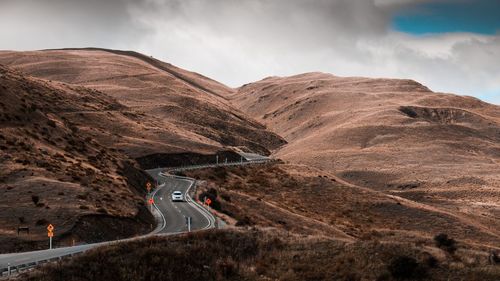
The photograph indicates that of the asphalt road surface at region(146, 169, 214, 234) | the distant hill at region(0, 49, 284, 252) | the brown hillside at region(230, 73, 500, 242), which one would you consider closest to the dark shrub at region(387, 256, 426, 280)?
the asphalt road surface at region(146, 169, 214, 234)

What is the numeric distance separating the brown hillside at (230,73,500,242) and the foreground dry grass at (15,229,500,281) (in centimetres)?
5731

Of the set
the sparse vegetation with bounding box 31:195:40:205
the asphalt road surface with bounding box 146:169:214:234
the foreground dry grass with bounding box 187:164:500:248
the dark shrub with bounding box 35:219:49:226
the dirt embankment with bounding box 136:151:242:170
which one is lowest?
the foreground dry grass with bounding box 187:164:500:248

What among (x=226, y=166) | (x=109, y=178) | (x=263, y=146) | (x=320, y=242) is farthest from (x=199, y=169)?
(x=263, y=146)

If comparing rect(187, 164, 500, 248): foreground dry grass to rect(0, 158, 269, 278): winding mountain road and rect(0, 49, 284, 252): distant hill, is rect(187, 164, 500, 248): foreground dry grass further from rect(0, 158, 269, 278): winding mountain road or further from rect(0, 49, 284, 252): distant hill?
rect(0, 49, 284, 252): distant hill

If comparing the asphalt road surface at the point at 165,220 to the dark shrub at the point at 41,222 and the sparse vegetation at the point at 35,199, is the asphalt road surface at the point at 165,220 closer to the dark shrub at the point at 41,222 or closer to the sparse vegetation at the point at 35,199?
the dark shrub at the point at 41,222

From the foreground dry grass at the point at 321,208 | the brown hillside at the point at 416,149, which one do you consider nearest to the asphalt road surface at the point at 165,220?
the foreground dry grass at the point at 321,208

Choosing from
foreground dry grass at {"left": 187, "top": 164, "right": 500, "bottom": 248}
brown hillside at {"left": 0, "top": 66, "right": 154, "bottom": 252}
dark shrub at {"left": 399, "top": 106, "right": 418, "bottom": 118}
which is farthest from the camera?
dark shrub at {"left": 399, "top": 106, "right": 418, "bottom": 118}

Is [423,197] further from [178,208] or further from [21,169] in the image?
[21,169]

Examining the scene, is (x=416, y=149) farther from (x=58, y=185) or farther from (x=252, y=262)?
(x=252, y=262)

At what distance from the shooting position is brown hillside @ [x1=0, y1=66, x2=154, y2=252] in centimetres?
3631

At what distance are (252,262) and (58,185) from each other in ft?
73.9

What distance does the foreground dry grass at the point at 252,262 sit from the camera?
77.3 ft

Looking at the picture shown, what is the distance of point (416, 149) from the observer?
139m

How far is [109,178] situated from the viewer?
173ft
